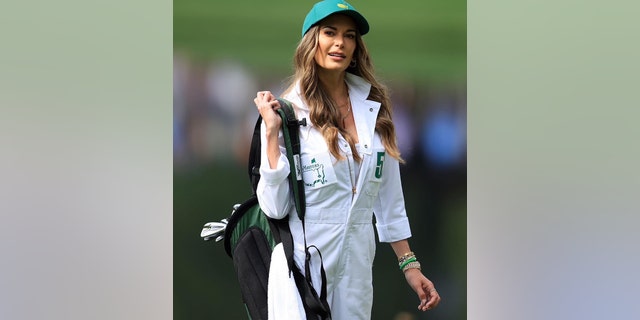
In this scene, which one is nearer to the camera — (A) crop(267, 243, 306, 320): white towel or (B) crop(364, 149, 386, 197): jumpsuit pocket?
(A) crop(267, 243, 306, 320): white towel

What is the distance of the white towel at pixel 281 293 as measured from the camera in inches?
91.0

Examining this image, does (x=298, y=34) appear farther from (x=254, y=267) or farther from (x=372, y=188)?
(x=254, y=267)

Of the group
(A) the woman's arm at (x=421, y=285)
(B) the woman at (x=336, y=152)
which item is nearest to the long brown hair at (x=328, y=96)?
(B) the woman at (x=336, y=152)

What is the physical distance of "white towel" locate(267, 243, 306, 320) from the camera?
2.31 meters

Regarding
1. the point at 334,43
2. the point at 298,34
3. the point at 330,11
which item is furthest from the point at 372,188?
the point at 298,34

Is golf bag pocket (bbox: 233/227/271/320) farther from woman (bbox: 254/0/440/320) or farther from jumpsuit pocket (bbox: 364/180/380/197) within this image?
jumpsuit pocket (bbox: 364/180/380/197)

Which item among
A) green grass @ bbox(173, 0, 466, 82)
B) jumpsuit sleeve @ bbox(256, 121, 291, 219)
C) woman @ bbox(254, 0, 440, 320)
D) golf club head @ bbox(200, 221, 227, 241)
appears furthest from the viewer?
green grass @ bbox(173, 0, 466, 82)

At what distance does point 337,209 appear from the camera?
240 centimetres

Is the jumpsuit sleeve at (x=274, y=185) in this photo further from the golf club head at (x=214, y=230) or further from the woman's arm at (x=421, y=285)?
A: the woman's arm at (x=421, y=285)

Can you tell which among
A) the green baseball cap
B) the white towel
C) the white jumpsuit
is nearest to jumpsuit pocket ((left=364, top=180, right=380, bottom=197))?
the white jumpsuit

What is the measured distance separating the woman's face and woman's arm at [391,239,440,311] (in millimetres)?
717
